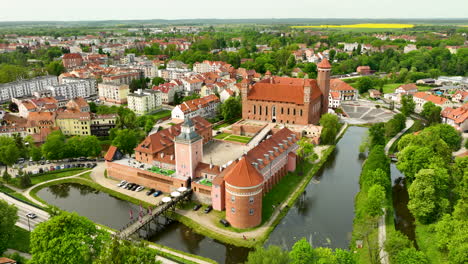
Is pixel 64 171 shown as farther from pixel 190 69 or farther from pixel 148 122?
pixel 190 69

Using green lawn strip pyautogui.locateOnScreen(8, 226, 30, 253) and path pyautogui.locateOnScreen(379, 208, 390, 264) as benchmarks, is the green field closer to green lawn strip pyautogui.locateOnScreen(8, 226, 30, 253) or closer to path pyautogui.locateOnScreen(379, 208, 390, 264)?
path pyautogui.locateOnScreen(379, 208, 390, 264)

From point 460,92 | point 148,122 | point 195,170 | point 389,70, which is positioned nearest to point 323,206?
point 195,170

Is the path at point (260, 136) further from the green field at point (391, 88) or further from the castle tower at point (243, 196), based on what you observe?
the green field at point (391, 88)

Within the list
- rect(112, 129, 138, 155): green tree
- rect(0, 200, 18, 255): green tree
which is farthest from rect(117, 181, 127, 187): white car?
rect(0, 200, 18, 255): green tree

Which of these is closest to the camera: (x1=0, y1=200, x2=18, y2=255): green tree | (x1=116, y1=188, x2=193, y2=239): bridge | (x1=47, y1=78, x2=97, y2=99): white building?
(x1=0, y1=200, x2=18, y2=255): green tree

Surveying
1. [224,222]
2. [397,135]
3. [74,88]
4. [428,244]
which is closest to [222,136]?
[224,222]

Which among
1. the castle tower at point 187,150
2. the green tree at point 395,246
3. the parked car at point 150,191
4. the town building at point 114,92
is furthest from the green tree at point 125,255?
the town building at point 114,92
